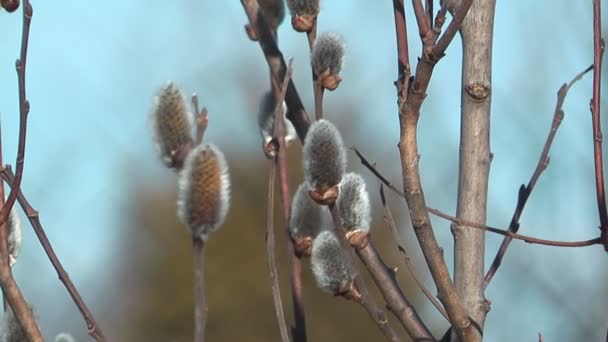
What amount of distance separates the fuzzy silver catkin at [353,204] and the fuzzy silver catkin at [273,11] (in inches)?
11.4

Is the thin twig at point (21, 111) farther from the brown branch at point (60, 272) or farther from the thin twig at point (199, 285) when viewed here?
the thin twig at point (199, 285)

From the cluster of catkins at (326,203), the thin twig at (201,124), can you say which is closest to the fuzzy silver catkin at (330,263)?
the cluster of catkins at (326,203)

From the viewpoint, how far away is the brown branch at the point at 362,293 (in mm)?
1447

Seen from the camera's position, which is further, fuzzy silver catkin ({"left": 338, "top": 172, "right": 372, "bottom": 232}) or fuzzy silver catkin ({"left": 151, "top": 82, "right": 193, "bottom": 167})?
fuzzy silver catkin ({"left": 338, "top": 172, "right": 372, "bottom": 232})

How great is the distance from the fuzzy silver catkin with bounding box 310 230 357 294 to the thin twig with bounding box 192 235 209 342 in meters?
0.37

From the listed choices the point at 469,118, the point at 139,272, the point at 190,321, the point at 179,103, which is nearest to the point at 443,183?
the point at 469,118

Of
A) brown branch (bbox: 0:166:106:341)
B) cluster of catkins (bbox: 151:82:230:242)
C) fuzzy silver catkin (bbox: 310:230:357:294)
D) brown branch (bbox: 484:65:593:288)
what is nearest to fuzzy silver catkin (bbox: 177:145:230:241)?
cluster of catkins (bbox: 151:82:230:242)

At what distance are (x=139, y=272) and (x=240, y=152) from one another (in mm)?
1444

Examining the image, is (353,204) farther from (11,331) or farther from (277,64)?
(11,331)

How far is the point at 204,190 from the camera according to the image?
121 centimetres

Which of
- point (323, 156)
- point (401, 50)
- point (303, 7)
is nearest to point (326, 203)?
point (323, 156)

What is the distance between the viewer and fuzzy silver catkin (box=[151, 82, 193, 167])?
129cm

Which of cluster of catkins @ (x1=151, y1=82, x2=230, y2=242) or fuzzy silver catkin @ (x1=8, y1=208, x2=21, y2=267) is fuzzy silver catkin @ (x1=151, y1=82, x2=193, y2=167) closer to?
cluster of catkins @ (x1=151, y1=82, x2=230, y2=242)

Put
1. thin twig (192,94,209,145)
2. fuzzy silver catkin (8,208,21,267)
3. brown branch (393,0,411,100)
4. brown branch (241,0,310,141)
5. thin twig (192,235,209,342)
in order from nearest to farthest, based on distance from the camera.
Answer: thin twig (192,235,209,342), thin twig (192,94,209,145), brown branch (393,0,411,100), fuzzy silver catkin (8,208,21,267), brown branch (241,0,310,141)
